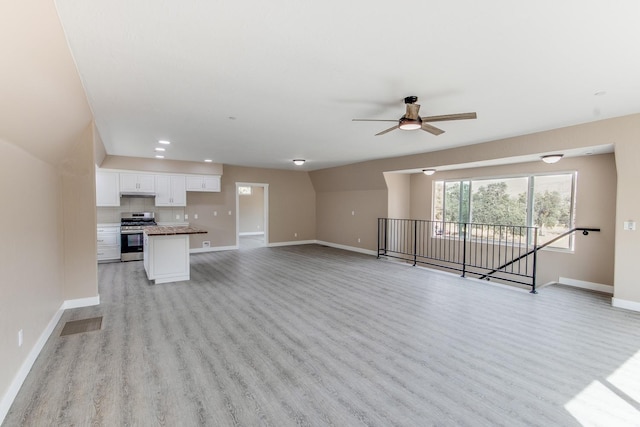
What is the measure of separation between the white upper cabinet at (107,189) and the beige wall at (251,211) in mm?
5638

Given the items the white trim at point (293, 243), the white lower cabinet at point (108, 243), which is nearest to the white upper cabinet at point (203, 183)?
the white lower cabinet at point (108, 243)

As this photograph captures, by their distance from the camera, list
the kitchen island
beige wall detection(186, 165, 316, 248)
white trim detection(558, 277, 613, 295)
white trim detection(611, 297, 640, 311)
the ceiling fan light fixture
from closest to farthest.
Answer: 1. the ceiling fan light fixture
2. white trim detection(611, 297, 640, 311)
3. white trim detection(558, 277, 613, 295)
4. the kitchen island
5. beige wall detection(186, 165, 316, 248)

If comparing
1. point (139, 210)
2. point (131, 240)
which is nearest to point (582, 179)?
point (131, 240)

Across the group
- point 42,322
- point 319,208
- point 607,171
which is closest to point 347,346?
point 42,322

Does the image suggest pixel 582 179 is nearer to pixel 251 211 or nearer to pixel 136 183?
pixel 136 183

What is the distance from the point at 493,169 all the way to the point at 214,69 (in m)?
6.92

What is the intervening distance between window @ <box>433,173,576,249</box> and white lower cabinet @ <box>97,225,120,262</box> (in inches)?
337

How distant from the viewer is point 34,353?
9.18ft

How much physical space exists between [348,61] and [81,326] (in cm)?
430

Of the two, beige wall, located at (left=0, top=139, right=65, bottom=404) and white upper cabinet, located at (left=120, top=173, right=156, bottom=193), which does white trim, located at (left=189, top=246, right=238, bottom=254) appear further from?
beige wall, located at (left=0, top=139, right=65, bottom=404)

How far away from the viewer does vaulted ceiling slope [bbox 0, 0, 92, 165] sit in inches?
62.9

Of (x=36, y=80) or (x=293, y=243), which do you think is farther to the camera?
(x=293, y=243)

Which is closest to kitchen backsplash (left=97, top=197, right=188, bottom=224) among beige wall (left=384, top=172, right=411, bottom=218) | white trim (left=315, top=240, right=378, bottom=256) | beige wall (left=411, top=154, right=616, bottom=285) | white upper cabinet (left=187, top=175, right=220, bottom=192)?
white upper cabinet (left=187, top=175, right=220, bottom=192)

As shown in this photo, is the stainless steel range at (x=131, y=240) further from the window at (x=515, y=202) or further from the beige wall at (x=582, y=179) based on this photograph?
the window at (x=515, y=202)
